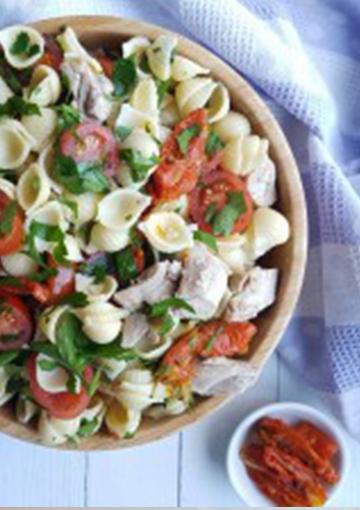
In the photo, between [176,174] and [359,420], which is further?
[359,420]

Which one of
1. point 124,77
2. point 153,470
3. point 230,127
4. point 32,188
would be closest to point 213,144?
point 230,127

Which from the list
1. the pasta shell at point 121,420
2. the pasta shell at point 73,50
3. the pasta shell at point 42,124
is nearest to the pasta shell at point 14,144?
the pasta shell at point 42,124

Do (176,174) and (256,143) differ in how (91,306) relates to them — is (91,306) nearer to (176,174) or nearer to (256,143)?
(176,174)

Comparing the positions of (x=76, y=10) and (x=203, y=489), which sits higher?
(x=76, y=10)

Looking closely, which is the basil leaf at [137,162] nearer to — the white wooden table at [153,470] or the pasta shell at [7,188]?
the pasta shell at [7,188]

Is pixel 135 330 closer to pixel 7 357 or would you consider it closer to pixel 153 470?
pixel 7 357

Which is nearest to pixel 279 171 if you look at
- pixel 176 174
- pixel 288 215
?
pixel 288 215

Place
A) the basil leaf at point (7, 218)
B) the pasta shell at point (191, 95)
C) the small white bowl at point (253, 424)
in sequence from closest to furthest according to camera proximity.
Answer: the basil leaf at point (7, 218), the pasta shell at point (191, 95), the small white bowl at point (253, 424)
